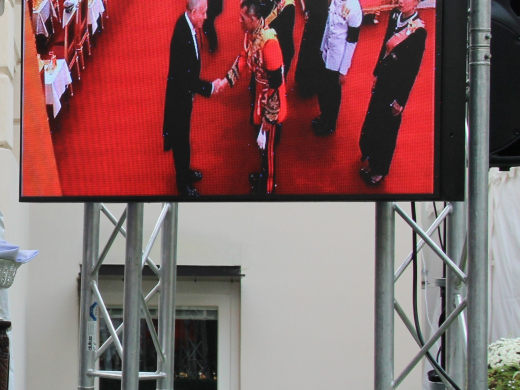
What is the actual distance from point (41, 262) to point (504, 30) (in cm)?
515

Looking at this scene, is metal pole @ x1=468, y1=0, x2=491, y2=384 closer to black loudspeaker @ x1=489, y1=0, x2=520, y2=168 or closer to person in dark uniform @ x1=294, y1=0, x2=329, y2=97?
black loudspeaker @ x1=489, y1=0, x2=520, y2=168

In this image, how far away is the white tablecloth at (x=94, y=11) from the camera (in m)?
3.35

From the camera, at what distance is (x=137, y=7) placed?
327 cm

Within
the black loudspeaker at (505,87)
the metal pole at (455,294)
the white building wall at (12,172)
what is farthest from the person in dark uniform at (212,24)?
the white building wall at (12,172)

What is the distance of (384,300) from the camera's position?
3234 millimetres

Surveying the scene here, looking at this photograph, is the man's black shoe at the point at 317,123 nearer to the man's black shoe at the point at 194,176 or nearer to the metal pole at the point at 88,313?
the man's black shoe at the point at 194,176

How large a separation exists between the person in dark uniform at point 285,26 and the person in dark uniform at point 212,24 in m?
0.25

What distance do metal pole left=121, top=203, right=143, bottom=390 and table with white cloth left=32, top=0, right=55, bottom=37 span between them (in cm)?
88

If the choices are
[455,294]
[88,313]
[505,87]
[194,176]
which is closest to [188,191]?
[194,176]

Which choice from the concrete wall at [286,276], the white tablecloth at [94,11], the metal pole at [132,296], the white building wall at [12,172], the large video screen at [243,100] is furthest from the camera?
the concrete wall at [286,276]

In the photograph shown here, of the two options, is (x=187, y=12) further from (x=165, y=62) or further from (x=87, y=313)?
(x=87, y=313)

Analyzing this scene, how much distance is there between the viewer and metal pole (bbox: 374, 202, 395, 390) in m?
3.20

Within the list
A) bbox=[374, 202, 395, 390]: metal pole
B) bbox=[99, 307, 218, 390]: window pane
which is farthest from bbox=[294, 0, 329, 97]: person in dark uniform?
bbox=[99, 307, 218, 390]: window pane

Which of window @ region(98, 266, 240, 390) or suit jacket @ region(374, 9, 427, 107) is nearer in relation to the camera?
suit jacket @ region(374, 9, 427, 107)
